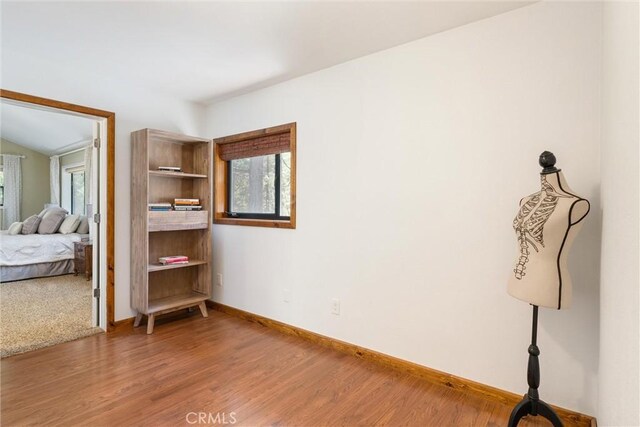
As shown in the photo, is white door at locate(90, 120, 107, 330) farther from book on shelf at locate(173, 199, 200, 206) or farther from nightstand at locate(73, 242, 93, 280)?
nightstand at locate(73, 242, 93, 280)

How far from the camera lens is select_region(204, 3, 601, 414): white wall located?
1.73 m

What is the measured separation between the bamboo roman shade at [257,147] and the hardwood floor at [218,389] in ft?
5.84

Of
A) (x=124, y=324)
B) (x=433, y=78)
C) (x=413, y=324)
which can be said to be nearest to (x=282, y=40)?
(x=433, y=78)

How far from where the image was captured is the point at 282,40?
226cm

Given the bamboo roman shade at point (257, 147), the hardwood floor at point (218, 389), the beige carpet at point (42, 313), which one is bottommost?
the hardwood floor at point (218, 389)

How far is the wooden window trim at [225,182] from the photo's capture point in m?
2.95

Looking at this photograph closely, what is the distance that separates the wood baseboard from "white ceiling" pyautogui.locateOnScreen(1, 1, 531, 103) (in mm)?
2268

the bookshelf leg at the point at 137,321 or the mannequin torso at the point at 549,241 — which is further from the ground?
the mannequin torso at the point at 549,241

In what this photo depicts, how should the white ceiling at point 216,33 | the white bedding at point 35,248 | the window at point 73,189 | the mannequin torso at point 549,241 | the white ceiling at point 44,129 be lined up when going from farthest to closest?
the window at point 73,189 < the white ceiling at point 44,129 < the white bedding at point 35,248 < the white ceiling at point 216,33 < the mannequin torso at point 549,241

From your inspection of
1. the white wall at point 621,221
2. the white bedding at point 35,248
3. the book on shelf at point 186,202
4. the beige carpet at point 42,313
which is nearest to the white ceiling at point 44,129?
the white bedding at point 35,248

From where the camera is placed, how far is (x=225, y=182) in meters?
3.71

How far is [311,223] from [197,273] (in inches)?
66.6

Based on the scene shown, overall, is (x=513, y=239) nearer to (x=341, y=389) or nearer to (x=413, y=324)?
(x=413, y=324)

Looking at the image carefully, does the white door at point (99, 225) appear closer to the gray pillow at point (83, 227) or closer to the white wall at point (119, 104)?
the white wall at point (119, 104)
